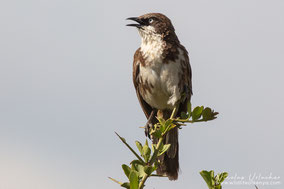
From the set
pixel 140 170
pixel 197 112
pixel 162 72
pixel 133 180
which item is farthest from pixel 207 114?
pixel 162 72

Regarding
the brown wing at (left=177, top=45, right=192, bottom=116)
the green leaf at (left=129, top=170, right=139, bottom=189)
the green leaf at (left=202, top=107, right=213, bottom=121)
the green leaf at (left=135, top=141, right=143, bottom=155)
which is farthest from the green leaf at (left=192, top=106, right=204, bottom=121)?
the brown wing at (left=177, top=45, right=192, bottom=116)

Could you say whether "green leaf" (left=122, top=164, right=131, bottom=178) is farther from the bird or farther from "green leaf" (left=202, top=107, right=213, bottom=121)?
the bird

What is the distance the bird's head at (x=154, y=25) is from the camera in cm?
654

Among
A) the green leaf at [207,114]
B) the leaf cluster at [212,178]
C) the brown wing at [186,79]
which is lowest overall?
the leaf cluster at [212,178]

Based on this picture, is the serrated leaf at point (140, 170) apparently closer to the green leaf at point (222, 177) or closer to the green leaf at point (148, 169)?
the green leaf at point (148, 169)

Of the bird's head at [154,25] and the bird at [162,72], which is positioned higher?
the bird's head at [154,25]

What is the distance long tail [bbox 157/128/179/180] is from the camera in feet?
20.0

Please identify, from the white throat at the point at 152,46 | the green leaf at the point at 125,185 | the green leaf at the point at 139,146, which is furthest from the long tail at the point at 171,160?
the green leaf at the point at 125,185

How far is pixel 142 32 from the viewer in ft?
21.5

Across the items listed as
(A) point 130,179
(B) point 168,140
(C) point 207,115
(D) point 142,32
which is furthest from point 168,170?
(A) point 130,179

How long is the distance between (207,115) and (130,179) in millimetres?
826

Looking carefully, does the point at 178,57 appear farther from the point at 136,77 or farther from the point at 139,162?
the point at 139,162

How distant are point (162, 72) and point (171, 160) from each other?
1181 millimetres

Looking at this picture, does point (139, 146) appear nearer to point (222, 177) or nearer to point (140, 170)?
point (140, 170)
